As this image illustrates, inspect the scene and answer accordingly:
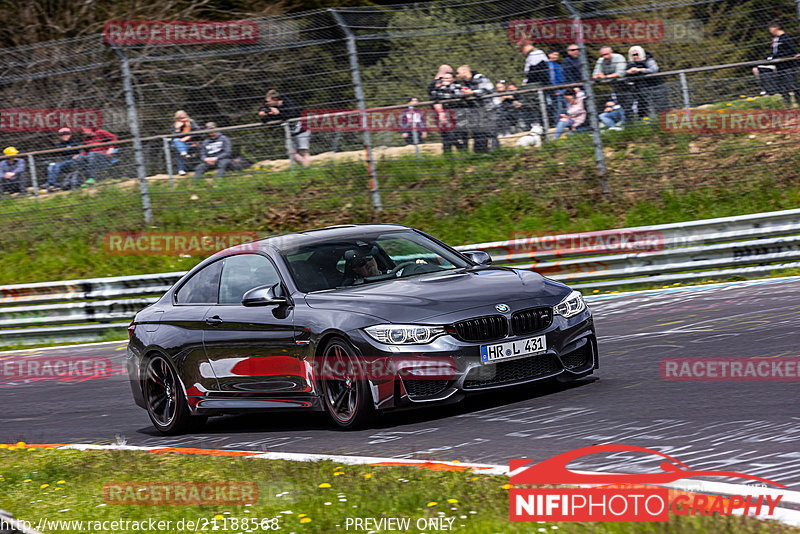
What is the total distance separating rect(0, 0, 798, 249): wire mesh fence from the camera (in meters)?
15.7

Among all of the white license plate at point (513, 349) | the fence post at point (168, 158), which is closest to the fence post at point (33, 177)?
the fence post at point (168, 158)

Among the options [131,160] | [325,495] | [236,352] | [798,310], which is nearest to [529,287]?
[236,352]

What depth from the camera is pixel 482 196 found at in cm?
1709

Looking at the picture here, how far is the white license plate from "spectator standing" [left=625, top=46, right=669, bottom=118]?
8.78 m

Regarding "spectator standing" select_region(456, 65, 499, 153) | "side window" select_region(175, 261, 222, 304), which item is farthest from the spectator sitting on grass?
"side window" select_region(175, 261, 222, 304)

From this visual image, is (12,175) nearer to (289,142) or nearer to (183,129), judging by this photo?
(183,129)

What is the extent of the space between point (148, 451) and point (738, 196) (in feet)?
33.4

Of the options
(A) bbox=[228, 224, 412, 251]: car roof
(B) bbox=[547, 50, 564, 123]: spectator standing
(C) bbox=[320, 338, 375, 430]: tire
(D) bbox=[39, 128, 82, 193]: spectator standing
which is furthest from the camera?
(D) bbox=[39, 128, 82, 193]: spectator standing

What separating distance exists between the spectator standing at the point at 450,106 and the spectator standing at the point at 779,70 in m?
3.92

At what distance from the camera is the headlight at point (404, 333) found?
24.9ft

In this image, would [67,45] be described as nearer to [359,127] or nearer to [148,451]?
[359,127]

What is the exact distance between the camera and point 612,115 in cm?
1608

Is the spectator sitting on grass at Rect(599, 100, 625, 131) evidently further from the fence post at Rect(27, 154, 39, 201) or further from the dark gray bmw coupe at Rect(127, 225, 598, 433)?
the fence post at Rect(27, 154, 39, 201)

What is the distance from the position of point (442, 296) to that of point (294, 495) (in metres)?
2.26
